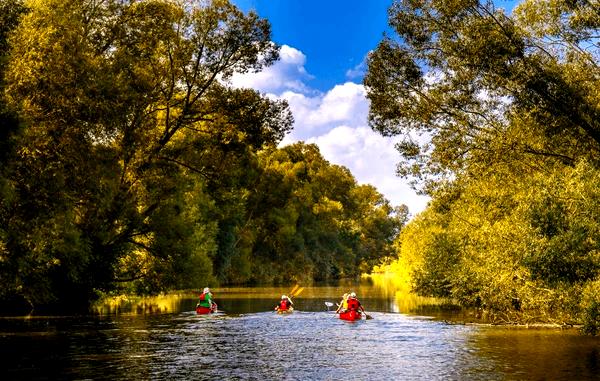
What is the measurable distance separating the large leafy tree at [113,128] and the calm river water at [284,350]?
157 inches

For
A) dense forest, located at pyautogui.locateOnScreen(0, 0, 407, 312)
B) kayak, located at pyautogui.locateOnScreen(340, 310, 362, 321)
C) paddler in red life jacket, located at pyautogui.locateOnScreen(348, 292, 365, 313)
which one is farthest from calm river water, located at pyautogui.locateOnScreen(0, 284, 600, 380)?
dense forest, located at pyautogui.locateOnScreen(0, 0, 407, 312)

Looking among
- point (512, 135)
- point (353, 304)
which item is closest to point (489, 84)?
point (512, 135)

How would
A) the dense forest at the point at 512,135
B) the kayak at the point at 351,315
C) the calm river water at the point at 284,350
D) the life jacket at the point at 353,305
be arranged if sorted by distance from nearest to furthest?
the calm river water at the point at 284,350 < the dense forest at the point at 512,135 < the kayak at the point at 351,315 < the life jacket at the point at 353,305

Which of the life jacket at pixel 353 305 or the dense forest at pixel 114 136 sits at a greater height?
the dense forest at pixel 114 136

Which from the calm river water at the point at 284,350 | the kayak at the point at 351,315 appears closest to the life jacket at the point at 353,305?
the kayak at the point at 351,315

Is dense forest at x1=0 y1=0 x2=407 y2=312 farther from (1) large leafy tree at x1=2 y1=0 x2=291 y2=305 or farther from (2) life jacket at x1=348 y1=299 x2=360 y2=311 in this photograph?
(2) life jacket at x1=348 y1=299 x2=360 y2=311

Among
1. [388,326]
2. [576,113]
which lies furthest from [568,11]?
[388,326]

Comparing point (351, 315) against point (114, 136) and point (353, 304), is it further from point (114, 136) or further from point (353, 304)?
point (114, 136)

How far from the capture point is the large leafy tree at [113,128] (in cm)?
2728

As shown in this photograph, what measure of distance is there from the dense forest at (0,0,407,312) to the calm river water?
12.6ft

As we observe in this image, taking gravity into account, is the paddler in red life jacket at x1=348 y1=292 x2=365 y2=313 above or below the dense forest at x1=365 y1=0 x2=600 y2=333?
below

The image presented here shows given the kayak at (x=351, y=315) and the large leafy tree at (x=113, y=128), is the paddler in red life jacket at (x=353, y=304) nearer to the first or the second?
the kayak at (x=351, y=315)

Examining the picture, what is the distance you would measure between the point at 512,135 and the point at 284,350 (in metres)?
15.5

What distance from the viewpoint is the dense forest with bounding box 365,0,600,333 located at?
26.1 meters
